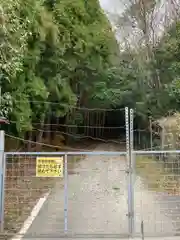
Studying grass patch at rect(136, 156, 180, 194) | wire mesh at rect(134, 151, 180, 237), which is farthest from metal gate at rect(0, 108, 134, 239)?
grass patch at rect(136, 156, 180, 194)

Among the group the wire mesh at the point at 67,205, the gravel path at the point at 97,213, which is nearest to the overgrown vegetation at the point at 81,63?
the wire mesh at the point at 67,205

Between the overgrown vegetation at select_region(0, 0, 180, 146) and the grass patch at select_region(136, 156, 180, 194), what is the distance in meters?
4.46

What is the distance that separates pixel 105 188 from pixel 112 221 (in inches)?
157

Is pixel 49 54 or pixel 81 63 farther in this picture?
pixel 81 63

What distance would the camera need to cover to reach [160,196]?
8133 mm

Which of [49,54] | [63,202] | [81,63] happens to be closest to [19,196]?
[63,202]

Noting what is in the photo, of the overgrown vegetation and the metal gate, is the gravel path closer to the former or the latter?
the metal gate

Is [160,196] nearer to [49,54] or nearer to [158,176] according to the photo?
[158,176]

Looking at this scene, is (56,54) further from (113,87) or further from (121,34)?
(113,87)

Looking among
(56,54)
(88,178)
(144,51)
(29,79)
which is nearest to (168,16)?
(144,51)

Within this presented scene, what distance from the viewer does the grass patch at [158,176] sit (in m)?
8.16

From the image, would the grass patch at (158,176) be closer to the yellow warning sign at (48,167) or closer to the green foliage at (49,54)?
the yellow warning sign at (48,167)

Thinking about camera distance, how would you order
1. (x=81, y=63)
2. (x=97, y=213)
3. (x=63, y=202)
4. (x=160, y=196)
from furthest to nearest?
(x=81, y=63)
(x=63, y=202)
(x=97, y=213)
(x=160, y=196)

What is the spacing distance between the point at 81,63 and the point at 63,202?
1473 centimetres
